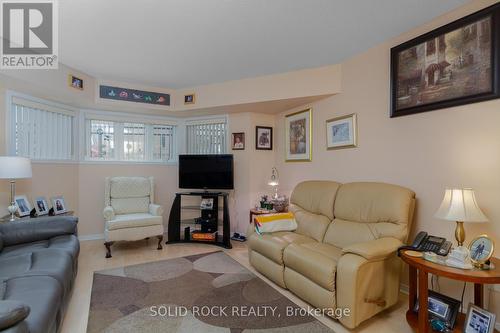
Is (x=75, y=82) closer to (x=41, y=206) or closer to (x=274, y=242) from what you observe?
(x=41, y=206)

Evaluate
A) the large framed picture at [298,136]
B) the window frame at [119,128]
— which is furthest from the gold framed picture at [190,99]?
the large framed picture at [298,136]

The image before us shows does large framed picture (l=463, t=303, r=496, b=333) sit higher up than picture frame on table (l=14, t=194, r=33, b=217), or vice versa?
picture frame on table (l=14, t=194, r=33, b=217)

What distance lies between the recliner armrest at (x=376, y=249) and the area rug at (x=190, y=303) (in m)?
0.64

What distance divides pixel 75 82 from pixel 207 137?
2138 mm

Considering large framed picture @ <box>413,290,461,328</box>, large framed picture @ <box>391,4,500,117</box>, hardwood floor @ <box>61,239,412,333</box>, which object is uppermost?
large framed picture @ <box>391,4,500,117</box>

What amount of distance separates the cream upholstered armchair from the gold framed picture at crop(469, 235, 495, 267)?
3.50 metres

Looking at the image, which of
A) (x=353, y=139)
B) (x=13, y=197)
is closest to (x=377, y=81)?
(x=353, y=139)

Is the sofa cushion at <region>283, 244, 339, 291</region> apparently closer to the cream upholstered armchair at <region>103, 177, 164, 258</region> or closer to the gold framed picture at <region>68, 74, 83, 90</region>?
the cream upholstered armchair at <region>103, 177, 164, 258</region>

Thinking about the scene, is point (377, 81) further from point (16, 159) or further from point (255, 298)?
point (16, 159)

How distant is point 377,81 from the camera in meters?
2.76

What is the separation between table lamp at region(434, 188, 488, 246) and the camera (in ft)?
5.70

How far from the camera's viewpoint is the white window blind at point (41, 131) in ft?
10.9

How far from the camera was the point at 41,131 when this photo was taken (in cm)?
365

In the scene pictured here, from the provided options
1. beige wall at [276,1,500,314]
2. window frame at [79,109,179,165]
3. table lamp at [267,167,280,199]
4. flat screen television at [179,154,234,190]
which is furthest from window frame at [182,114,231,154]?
beige wall at [276,1,500,314]
